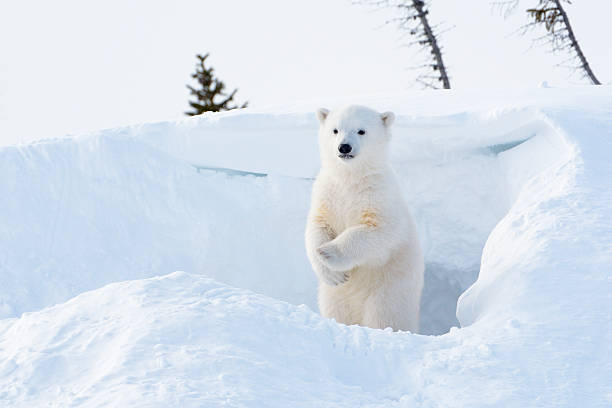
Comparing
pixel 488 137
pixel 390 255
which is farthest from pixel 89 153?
pixel 488 137

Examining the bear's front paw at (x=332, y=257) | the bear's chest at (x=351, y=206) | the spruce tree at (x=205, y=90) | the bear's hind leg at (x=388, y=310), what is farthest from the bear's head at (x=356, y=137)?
the spruce tree at (x=205, y=90)

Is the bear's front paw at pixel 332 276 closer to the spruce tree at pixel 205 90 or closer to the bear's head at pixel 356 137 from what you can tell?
the bear's head at pixel 356 137

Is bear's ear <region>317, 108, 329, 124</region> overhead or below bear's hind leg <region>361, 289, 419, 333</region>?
overhead

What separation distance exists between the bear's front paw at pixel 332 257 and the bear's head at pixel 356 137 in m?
0.50

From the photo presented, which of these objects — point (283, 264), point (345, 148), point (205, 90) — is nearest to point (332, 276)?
point (345, 148)

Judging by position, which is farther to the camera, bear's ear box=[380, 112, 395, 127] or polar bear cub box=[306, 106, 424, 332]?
bear's ear box=[380, 112, 395, 127]

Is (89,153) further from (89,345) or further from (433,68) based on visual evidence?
(433,68)

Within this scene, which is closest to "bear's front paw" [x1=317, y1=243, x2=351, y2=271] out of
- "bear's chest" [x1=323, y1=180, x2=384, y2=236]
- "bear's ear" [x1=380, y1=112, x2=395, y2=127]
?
"bear's chest" [x1=323, y1=180, x2=384, y2=236]

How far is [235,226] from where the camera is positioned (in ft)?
15.8

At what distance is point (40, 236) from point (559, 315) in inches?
139

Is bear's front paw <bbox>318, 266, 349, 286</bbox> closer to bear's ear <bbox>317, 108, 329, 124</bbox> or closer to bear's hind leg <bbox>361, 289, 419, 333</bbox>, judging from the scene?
bear's hind leg <bbox>361, 289, 419, 333</bbox>

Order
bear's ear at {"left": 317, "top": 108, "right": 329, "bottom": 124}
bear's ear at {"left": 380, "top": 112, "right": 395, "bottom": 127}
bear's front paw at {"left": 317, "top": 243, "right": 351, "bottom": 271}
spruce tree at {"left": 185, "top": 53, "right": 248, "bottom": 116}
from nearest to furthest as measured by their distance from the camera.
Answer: bear's front paw at {"left": 317, "top": 243, "right": 351, "bottom": 271}
bear's ear at {"left": 380, "top": 112, "right": 395, "bottom": 127}
bear's ear at {"left": 317, "top": 108, "right": 329, "bottom": 124}
spruce tree at {"left": 185, "top": 53, "right": 248, "bottom": 116}

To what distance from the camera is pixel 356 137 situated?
11.3 feet

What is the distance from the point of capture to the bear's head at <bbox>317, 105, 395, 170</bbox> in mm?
3418
